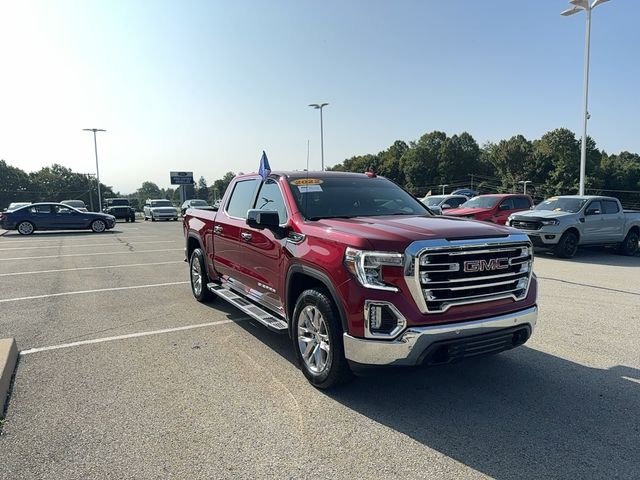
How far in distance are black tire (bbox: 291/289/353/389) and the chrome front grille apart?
2.45ft

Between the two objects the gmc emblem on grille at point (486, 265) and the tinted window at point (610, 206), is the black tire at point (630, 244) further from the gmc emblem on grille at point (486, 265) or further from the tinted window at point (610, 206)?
the gmc emblem on grille at point (486, 265)

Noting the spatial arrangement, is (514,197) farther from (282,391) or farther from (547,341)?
(282,391)

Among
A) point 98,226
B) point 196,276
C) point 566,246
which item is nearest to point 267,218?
point 196,276

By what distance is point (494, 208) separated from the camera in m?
16.9

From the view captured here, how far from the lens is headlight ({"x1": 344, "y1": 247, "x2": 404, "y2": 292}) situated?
11.4ft

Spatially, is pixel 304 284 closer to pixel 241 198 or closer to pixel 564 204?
pixel 241 198

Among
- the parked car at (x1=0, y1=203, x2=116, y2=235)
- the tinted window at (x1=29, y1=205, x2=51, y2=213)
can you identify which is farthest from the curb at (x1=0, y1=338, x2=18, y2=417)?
the tinted window at (x1=29, y1=205, x2=51, y2=213)

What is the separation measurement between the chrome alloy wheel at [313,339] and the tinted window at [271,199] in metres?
1.09

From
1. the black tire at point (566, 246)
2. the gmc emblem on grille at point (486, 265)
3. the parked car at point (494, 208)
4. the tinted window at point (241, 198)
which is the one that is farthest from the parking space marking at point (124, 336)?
the parked car at point (494, 208)

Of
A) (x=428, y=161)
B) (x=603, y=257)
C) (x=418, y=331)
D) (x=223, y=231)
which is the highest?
(x=428, y=161)

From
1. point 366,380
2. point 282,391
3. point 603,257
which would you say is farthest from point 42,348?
point 603,257

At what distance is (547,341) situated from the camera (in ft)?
17.5

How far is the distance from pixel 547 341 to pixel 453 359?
242 centimetres

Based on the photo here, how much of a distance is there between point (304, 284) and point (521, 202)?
15.5 m
